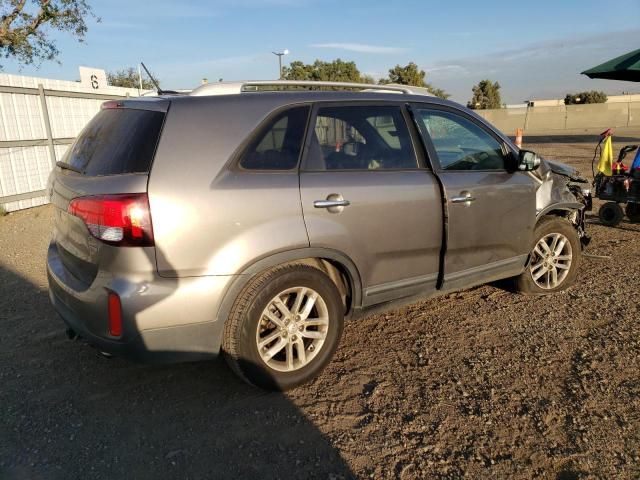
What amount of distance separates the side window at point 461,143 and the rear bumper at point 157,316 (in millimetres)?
1888

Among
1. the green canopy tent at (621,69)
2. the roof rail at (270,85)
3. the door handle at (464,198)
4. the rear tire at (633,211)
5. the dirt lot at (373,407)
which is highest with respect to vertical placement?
the green canopy tent at (621,69)

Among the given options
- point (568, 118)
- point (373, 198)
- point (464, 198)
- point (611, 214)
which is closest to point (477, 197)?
point (464, 198)

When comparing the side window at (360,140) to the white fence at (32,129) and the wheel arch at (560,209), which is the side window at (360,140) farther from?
the white fence at (32,129)

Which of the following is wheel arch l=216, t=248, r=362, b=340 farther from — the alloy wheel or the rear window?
the rear window

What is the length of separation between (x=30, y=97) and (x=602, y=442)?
10.3 m

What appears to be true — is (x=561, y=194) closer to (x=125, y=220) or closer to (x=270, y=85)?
(x=270, y=85)

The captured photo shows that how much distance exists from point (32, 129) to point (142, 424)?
857cm

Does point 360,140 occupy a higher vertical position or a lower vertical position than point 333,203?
higher

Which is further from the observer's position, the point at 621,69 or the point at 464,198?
the point at 621,69

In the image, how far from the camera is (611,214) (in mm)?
7051

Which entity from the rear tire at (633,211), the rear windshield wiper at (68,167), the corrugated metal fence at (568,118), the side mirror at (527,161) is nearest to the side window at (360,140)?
the side mirror at (527,161)

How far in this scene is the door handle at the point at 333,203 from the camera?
9.82ft

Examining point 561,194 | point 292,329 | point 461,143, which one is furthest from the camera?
point 561,194

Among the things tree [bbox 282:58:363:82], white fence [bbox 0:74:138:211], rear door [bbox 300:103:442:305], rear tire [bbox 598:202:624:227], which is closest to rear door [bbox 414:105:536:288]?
rear door [bbox 300:103:442:305]
